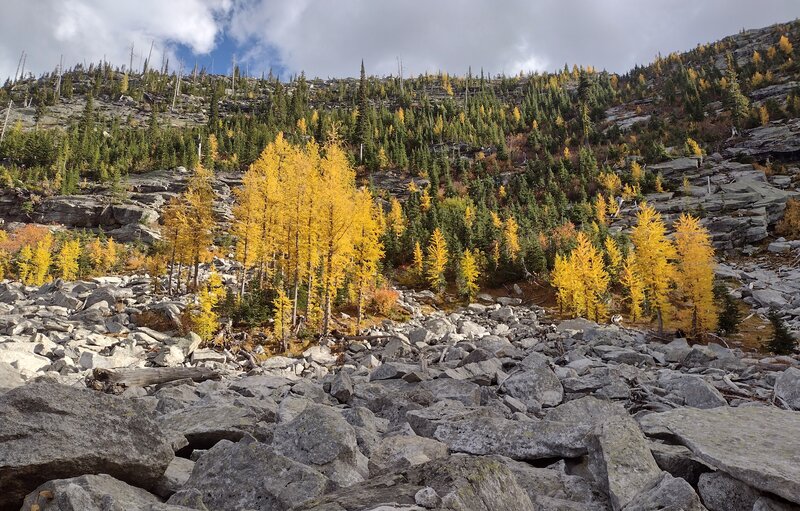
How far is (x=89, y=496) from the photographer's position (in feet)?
8.70

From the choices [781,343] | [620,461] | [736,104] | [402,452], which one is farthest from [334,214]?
[736,104]

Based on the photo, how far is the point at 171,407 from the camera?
24.6 feet

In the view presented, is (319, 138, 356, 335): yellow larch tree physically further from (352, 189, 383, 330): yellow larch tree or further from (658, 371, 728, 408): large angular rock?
(658, 371, 728, 408): large angular rock

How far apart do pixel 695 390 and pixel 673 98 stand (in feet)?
425

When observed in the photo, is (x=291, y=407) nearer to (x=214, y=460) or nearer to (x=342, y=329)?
(x=214, y=460)

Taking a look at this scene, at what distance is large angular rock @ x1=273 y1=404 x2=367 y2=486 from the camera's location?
4.14 metres

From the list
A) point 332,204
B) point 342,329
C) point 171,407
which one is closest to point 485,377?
point 171,407

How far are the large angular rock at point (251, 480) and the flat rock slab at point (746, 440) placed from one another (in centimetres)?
344

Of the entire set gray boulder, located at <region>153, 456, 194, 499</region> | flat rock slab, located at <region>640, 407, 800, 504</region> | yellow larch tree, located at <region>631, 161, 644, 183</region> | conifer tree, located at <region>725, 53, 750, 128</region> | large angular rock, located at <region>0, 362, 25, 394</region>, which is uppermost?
conifer tree, located at <region>725, 53, 750, 128</region>

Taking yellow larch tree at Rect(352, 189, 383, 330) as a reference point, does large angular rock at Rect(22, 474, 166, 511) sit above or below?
below

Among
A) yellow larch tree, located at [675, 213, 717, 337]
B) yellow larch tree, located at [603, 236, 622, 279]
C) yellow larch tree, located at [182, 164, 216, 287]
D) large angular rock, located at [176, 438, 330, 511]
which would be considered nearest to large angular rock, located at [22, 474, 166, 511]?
large angular rock, located at [176, 438, 330, 511]

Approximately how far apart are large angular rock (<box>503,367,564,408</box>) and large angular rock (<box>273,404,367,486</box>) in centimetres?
480

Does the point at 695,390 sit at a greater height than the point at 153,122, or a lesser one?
lesser

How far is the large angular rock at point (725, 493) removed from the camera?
3.16m
